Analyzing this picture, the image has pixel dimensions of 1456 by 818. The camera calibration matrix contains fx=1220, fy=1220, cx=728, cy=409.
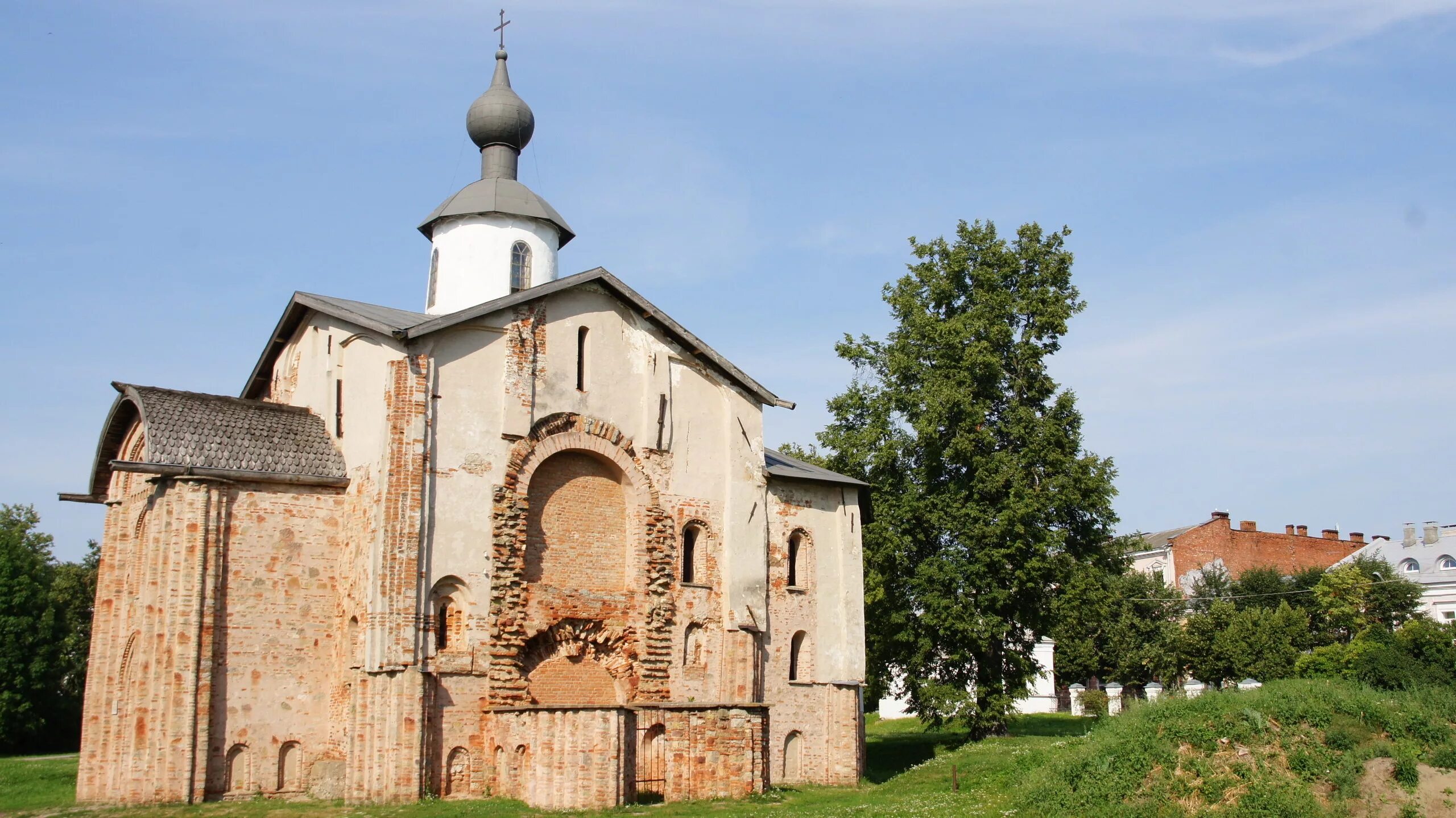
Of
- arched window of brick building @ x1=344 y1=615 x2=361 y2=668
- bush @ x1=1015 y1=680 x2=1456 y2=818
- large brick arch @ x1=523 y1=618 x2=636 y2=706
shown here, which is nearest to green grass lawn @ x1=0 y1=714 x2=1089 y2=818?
bush @ x1=1015 y1=680 x2=1456 y2=818

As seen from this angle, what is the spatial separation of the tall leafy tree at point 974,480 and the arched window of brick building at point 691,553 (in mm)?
6948

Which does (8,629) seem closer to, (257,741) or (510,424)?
(257,741)

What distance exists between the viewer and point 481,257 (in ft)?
83.0

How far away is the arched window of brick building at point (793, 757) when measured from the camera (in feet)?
75.3

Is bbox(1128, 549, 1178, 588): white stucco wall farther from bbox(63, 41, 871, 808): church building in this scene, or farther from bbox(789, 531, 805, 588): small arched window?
bbox(63, 41, 871, 808): church building

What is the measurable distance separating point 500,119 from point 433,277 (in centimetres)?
381

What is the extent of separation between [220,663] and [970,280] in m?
18.4

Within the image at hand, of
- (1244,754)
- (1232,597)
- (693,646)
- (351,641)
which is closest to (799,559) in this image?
(693,646)

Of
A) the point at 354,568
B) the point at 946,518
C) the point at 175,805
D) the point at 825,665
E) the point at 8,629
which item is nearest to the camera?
the point at 175,805

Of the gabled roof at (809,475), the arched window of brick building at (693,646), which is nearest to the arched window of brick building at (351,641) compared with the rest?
the arched window of brick building at (693,646)

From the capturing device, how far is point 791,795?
2002 cm

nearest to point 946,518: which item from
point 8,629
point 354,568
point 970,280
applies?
point 970,280

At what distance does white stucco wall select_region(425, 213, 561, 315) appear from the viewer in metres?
25.1

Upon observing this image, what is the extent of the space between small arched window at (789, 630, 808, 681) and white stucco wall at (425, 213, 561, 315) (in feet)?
28.8
